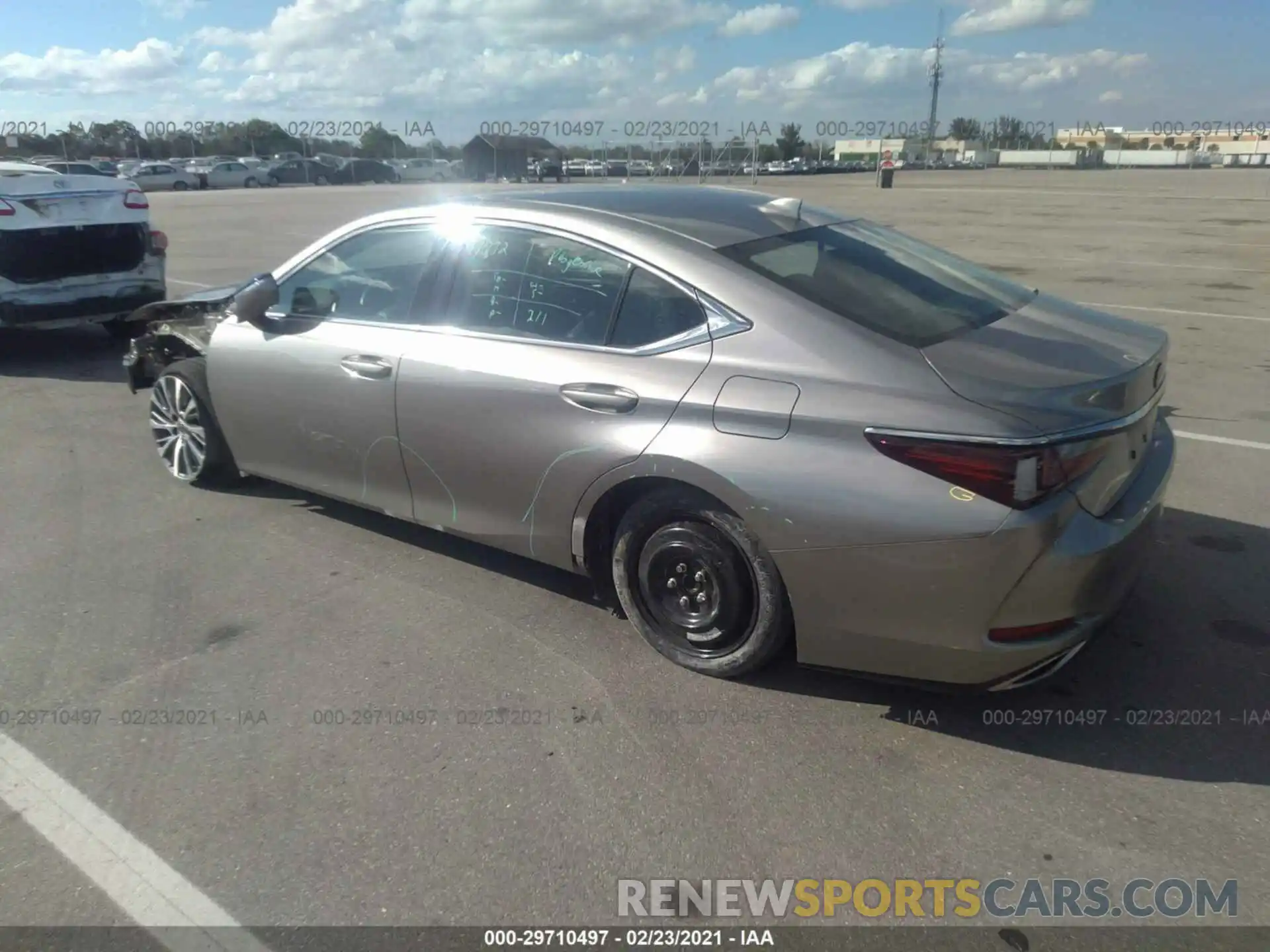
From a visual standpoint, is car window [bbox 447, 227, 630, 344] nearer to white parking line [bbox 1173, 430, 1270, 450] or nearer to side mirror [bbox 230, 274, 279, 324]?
side mirror [bbox 230, 274, 279, 324]

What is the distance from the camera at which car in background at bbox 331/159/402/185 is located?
53.0m

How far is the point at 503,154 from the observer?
4862cm

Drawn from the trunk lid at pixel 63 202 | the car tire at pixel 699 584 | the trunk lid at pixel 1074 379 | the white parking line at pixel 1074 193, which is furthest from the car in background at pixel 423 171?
the trunk lid at pixel 1074 379

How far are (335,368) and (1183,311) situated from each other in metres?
9.60

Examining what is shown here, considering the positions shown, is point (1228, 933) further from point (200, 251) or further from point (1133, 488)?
point (200, 251)

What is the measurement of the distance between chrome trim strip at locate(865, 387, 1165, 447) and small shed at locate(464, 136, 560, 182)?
48261 millimetres

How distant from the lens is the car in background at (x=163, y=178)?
44.8 meters

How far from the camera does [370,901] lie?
2.57m

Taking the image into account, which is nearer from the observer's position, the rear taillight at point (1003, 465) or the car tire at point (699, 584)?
the rear taillight at point (1003, 465)

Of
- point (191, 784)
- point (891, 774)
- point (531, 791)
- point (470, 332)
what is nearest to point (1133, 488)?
point (891, 774)

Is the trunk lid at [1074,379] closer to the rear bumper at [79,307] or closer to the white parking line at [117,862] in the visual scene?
the white parking line at [117,862]

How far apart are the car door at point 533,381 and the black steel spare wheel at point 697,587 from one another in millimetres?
342

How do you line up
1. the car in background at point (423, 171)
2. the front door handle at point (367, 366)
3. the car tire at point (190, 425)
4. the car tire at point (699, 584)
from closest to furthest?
the car tire at point (699, 584) → the front door handle at point (367, 366) → the car tire at point (190, 425) → the car in background at point (423, 171)

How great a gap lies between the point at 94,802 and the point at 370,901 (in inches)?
41.1
